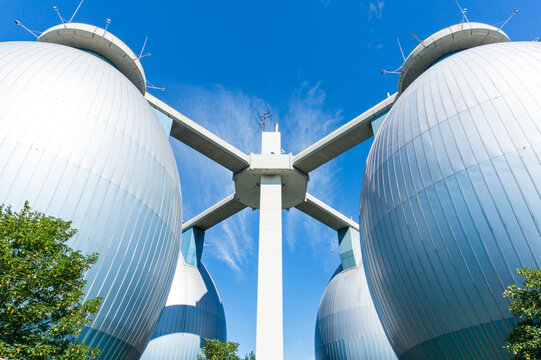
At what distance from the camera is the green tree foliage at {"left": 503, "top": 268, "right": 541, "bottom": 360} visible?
7.87 m

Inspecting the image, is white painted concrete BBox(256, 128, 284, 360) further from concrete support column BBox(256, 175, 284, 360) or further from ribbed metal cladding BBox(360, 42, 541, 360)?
ribbed metal cladding BBox(360, 42, 541, 360)

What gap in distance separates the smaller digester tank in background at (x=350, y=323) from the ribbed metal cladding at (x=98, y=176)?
15.5 metres

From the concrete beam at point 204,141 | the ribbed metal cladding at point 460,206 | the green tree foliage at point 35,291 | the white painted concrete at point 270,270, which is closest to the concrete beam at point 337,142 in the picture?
the white painted concrete at point 270,270

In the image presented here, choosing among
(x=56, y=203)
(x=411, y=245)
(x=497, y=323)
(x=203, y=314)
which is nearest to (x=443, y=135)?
(x=411, y=245)

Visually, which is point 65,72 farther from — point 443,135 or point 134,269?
point 443,135

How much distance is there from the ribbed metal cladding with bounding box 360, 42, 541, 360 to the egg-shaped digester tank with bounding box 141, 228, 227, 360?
47.5ft

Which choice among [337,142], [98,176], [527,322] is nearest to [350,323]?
[337,142]

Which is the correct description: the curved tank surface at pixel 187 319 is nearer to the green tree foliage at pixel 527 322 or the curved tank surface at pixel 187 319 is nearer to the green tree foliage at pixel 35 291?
the green tree foliage at pixel 35 291

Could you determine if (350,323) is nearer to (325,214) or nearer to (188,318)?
(325,214)

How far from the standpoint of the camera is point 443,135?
11.8 metres

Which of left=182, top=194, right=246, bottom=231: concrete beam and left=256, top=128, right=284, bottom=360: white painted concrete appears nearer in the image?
left=256, top=128, right=284, bottom=360: white painted concrete

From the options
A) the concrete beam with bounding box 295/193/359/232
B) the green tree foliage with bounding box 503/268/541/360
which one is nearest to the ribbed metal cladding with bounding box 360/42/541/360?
the green tree foliage with bounding box 503/268/541/360

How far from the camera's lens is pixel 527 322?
8469mm

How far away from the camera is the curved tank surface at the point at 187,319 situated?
75.0 feet
